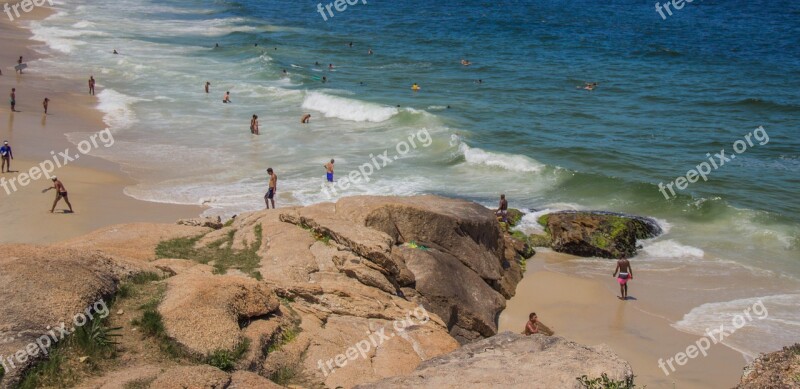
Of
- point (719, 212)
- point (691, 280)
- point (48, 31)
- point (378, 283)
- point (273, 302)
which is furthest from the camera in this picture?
point (48, 31)

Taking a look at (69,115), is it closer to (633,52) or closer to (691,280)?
(691,280)

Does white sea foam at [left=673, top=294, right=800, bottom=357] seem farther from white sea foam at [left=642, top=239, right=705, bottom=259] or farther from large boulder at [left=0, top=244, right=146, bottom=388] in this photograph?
large boulder at [left=0, top=244, right=146, bottom=388]

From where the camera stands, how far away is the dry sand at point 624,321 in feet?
50.1

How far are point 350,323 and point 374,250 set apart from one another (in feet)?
7.17

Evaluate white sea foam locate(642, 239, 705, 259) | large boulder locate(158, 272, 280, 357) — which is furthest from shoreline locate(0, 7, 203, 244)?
white sea foam locate(642, 239, 705, 259)

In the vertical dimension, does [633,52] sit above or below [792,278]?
above

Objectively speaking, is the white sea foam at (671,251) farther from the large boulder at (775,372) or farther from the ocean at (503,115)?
the large boulder at (775,372)

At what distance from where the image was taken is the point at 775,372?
8.76 metres

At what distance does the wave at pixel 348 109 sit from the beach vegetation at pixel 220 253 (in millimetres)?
22746

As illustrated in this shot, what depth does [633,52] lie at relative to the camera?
5362 cm

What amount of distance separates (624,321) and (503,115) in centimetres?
2205

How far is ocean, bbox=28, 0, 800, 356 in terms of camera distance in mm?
24531

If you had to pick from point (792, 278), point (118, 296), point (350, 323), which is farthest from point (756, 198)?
point (118, 296)

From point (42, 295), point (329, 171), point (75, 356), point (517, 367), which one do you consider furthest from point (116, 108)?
point (517, 367)
